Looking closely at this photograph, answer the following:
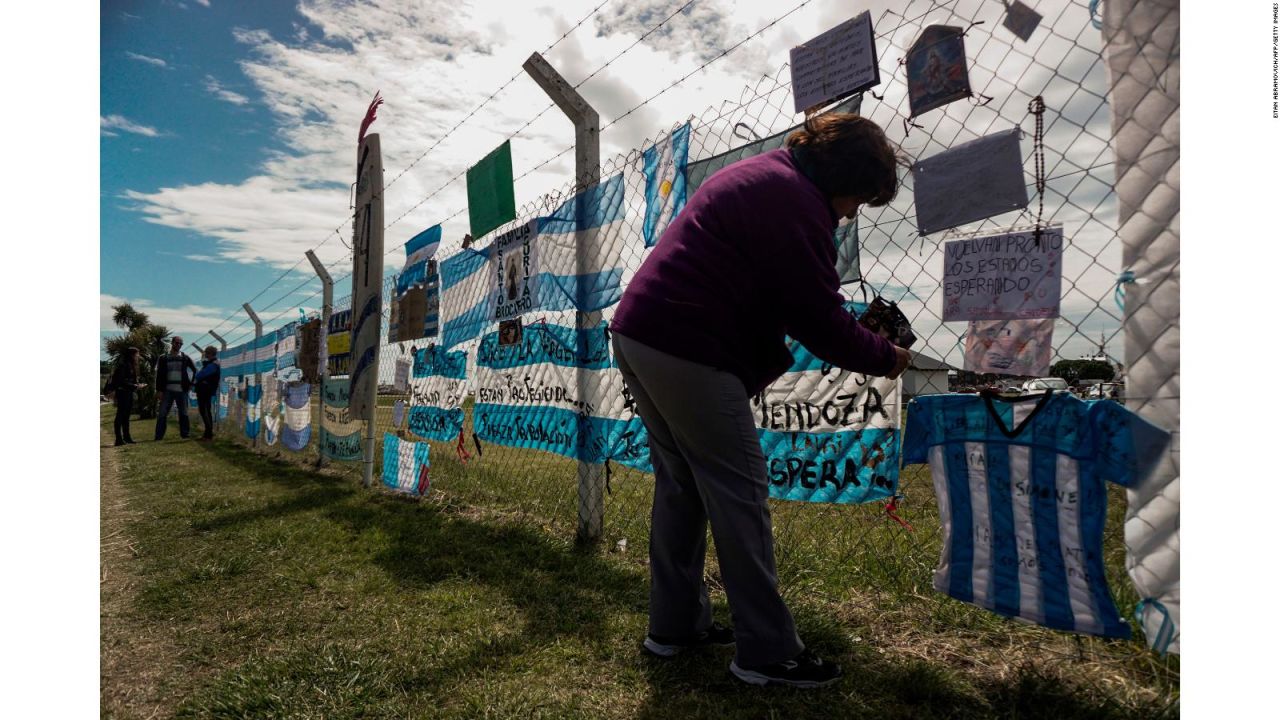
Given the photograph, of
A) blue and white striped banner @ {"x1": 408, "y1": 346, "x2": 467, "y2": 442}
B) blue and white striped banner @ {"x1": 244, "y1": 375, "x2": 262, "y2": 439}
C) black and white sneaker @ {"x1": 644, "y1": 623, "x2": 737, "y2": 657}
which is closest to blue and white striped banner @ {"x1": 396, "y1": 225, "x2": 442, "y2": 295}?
blue and white striped banner @ {"x1": 408, "y1": 346, "x2": 467, "y2": 442}

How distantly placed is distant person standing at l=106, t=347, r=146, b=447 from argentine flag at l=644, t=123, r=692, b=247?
11183mm

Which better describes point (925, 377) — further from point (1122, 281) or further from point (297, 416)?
point (297, 416)

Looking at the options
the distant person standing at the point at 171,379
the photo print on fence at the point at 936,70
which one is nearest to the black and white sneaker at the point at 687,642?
the photo print on fence at the point at 936,70

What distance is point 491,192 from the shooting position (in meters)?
4.67

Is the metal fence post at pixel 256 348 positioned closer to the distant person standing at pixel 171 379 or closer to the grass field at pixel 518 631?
the distant person standing at pixel 171 379

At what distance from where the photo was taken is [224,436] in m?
13.2

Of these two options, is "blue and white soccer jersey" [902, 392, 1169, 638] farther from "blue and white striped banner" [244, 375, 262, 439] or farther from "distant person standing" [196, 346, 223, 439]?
"distant person standing" [196, 346, 223, 439]

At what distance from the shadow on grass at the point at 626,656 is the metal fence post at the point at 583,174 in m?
0.19

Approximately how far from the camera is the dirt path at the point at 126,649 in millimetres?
2223

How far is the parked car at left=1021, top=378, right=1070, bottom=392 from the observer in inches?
77.3

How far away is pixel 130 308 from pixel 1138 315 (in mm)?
63462

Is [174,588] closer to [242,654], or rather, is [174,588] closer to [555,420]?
[242,654]

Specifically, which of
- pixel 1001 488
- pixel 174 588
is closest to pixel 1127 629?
pixel 1001 488

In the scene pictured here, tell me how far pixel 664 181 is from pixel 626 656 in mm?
2082
